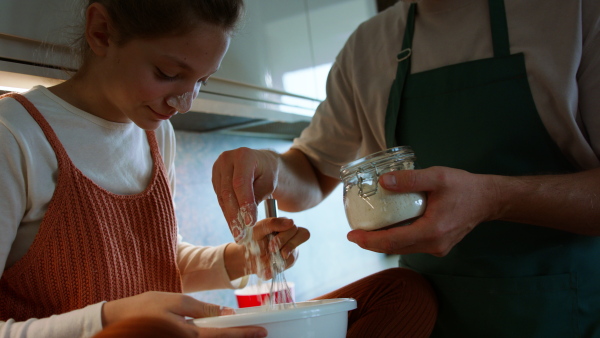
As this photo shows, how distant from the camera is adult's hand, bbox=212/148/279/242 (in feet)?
2.50

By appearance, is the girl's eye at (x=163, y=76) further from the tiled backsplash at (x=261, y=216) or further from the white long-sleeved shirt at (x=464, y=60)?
the tiled backsplash at (x=261, y=216)

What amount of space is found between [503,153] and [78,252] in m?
0.71

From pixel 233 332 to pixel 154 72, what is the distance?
1.36 feet

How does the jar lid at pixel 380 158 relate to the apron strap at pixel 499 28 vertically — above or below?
below

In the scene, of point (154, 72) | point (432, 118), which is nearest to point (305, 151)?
point (432, 118)

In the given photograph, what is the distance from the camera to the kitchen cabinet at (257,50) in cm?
84

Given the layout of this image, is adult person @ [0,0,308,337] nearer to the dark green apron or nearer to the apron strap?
the dark green apron

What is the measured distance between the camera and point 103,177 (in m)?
0.82

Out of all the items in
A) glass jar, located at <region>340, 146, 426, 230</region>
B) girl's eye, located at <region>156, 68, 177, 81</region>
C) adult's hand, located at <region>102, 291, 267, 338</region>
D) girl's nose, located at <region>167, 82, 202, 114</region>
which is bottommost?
adult's hand, located at <region>102, 291, 267, 338</region>

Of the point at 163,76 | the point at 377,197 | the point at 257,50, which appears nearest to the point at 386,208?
the point at 377,197

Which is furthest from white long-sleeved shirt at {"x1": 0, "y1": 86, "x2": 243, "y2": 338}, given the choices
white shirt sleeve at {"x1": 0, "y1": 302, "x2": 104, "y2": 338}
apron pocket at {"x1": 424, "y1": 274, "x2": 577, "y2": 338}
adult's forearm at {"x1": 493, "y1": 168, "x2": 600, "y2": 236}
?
adult's forearm at {"x1": 493, "y1": 168, "x2": 600, "y2": 236}

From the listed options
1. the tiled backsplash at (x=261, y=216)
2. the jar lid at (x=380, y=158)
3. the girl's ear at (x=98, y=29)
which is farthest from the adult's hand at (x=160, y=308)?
the tiled backsplash at (x=261, y=216)

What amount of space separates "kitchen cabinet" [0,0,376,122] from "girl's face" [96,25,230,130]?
14 cm

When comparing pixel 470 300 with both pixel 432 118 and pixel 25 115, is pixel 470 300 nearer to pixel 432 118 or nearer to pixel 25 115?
pixel 432 118
